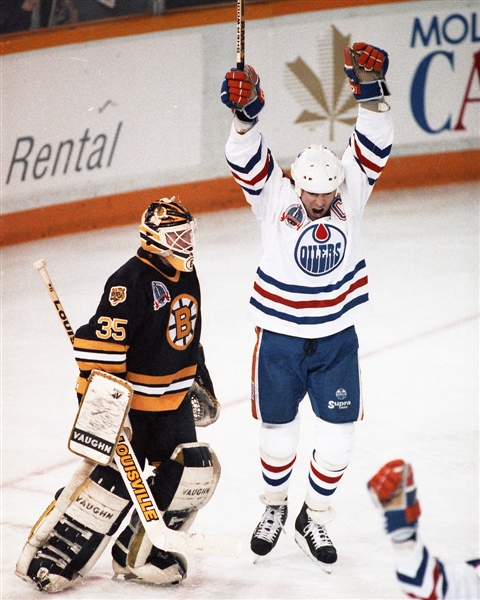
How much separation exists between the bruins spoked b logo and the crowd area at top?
344 centimetres

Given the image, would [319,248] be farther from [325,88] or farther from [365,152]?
[325,88]

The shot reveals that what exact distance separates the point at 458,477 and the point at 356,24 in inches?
153

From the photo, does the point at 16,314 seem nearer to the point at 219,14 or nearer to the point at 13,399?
the point at 13,399

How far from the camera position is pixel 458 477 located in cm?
374

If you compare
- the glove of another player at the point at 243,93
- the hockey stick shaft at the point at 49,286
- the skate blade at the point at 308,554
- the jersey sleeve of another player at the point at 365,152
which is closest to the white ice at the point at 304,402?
the skate blade at the point at 308,554

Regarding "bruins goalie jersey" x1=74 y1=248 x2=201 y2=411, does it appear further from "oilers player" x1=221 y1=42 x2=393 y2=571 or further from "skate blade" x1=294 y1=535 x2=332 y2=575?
"skate blade" x1=294 y1=535 x2=332 y2=575

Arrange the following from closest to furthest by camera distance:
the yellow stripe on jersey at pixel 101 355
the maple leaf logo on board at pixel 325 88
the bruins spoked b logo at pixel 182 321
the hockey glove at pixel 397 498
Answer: the hockey glove at pixel 397 498 < the yellow stripe on jersey at pixel 101 355 < the bruins spoked b logo at pixel 182 321 < the maple leaf logo on board at pixel 325 88

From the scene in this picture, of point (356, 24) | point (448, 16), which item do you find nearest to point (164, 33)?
point (356, 24)

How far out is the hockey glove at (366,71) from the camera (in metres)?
3.12

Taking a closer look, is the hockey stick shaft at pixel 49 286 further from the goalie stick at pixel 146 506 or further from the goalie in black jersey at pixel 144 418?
the goalie stick at pixel 146 506

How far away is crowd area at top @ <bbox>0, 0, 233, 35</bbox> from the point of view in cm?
602

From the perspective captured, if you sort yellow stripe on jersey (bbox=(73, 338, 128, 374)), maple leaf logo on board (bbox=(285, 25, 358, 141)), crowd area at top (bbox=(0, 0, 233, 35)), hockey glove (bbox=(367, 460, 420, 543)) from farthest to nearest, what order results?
maple leaf logo on board (bbox=(285, 25, 358, 141)), crowd area at top (bbox=(0, 0, 233, 35)), yellow stripe on jersey (bbox=(73, 338, 128, 374)), hockey glove (bbox=(367, 460, 420, 543))

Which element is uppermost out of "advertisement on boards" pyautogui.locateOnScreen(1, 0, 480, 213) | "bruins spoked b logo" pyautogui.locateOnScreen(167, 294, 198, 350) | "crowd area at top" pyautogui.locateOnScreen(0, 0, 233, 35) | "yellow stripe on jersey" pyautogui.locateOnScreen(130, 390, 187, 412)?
"crowd area at top" pyautogui.locateOnScreen(0, 0, 233, 35)

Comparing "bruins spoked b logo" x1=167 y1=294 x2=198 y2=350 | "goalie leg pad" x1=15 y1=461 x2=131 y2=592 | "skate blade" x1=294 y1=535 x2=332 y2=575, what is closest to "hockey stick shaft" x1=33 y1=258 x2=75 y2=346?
"bruins spoked b logo" x1=167 y1=294 x2=198 y2=350
